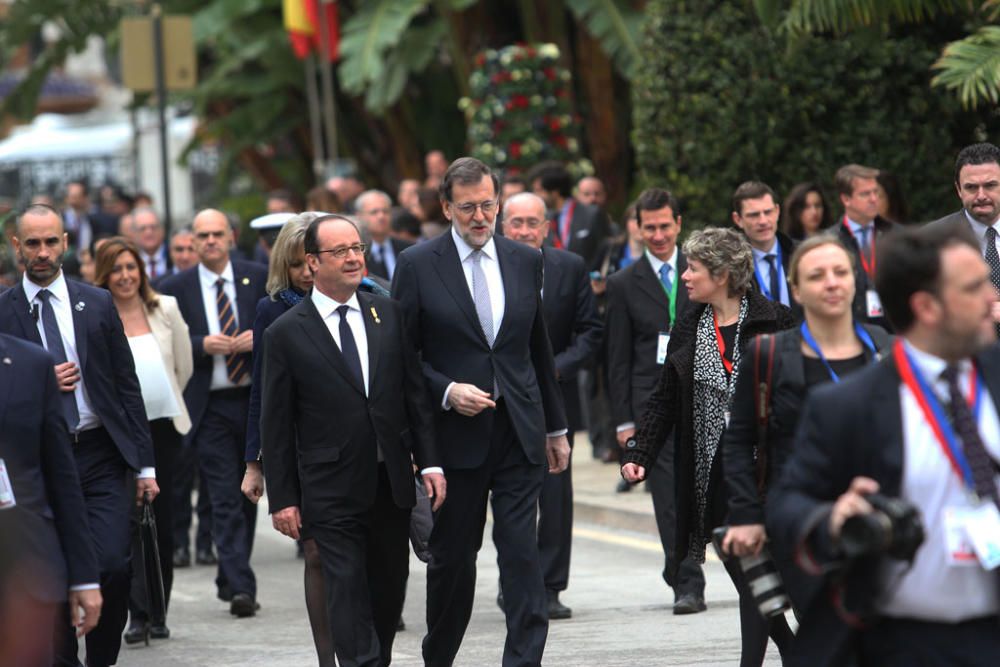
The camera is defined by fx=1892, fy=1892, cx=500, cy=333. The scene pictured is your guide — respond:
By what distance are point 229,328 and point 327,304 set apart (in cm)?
376

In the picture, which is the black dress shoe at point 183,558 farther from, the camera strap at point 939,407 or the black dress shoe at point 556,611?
the camera strap at point 939,407

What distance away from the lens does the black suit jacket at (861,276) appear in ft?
32.8

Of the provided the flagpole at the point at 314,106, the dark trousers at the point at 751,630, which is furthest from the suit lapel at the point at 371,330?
the flagpole at the point at 314,106

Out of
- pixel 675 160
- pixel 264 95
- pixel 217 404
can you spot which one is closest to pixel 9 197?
pixel 264 95

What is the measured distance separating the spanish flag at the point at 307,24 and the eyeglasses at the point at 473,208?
15.0m

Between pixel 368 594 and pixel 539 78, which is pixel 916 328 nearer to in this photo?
pixel 368 594

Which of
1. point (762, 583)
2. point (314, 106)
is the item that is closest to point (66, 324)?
point (762, 583)

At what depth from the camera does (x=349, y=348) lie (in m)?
7.63

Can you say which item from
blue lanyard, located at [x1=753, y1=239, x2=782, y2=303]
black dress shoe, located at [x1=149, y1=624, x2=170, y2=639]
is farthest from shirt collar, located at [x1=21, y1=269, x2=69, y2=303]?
blue lanyard, located at [x1=753, y1=239, x2=782, y2=303]

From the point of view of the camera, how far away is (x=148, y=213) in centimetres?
1591

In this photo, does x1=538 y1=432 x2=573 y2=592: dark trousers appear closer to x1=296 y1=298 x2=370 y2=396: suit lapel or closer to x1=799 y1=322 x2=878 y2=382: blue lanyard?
x1=296 y1=298 x2=370 y2=396: suit lapel

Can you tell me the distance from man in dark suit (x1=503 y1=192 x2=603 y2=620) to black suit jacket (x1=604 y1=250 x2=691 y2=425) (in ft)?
0.53

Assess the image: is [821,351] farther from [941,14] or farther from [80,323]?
[941,14]

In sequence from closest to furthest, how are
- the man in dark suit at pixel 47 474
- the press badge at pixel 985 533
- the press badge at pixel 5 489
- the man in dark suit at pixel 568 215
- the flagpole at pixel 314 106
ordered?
the press badge at pixel 985 533
the press badge at pixel 5 489
the man in dark suit at pixel 47 474
the man in dark suit at pixel 568 215
the flagpole at pixel 314 106
